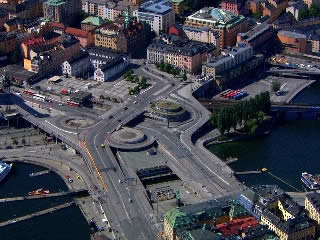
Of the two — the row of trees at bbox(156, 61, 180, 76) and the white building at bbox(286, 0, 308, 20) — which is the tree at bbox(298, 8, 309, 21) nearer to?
the white building at bbox(286, 0, 308, 20)

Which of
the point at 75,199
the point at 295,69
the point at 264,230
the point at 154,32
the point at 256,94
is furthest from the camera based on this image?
the point at 154,32

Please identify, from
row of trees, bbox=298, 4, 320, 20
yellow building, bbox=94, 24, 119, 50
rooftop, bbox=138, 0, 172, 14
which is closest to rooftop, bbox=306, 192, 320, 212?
yellow building, bbox=94, 24, 119, 50

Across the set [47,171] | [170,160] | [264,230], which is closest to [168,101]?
[170,160]

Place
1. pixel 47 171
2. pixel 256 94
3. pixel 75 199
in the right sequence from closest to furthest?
pixel 75 199
pixel 47 171
pixel 256 94

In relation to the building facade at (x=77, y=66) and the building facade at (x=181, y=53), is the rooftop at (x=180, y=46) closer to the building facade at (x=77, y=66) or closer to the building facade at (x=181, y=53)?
the building facade at (x=181, y=53)

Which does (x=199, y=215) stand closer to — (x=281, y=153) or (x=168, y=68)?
(x=281, y=153)

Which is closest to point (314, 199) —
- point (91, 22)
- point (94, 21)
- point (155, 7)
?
point (155, 7)

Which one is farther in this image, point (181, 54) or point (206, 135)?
point (181, 54)

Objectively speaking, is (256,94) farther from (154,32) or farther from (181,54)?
(154,32)
